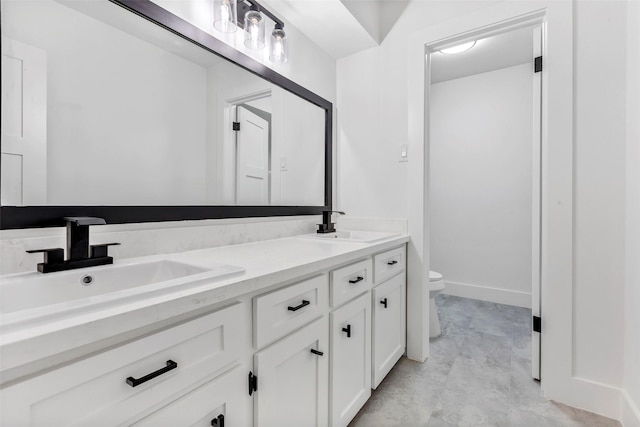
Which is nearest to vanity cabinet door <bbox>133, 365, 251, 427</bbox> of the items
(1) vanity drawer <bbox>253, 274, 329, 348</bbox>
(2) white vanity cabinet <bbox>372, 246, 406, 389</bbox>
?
(1) vanity drawer <bbox>253, 274, 329, 348</bbox>

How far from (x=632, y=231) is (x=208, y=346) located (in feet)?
5.74

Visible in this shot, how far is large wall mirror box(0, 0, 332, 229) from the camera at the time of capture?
87cm

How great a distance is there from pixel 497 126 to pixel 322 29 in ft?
6.92

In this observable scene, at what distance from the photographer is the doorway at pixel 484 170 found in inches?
115

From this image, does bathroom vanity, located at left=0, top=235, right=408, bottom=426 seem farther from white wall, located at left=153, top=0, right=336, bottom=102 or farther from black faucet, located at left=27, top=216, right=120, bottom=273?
white wall, located at left=153, top=0, right=336, bottom=102

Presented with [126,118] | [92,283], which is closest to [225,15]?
[126,118]

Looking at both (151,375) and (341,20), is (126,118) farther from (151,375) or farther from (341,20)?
(341,20)

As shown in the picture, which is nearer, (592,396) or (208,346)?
(208,346)

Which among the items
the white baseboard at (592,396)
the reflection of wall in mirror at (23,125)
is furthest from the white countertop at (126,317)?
the white baseboard at (592,396)

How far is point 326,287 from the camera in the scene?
1137mm

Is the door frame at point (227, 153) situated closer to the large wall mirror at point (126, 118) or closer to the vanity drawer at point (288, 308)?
the large wall mirror at point (126, 118)

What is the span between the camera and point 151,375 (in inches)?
23.4

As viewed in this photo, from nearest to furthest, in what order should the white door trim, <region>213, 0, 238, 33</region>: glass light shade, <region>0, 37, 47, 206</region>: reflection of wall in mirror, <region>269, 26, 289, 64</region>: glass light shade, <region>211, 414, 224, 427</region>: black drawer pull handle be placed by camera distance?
<region>211, 414, 224, 427</region>: black drawer pull handle < <region>0, 37, 47, 206</region>: reflection of wall in mirror < <region>213, 0, 238, 33</region>: glass light shade < the white door trim < <region>269, 26, 289, 64</region>: glass light shade

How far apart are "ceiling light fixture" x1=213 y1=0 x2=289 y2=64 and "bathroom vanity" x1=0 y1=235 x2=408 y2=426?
3.45ft
